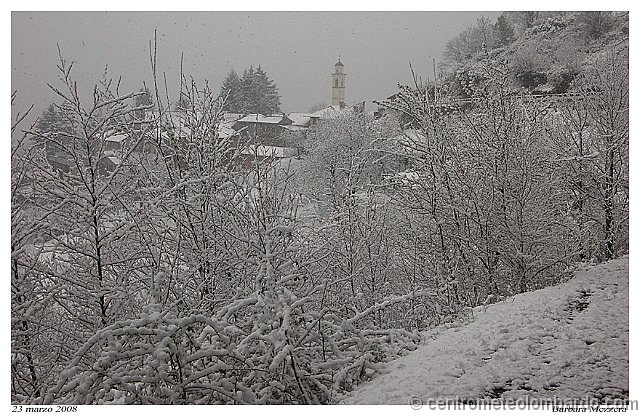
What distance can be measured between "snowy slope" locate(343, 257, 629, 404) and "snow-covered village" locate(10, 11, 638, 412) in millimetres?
16

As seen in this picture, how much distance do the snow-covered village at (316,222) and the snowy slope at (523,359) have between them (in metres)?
0.02

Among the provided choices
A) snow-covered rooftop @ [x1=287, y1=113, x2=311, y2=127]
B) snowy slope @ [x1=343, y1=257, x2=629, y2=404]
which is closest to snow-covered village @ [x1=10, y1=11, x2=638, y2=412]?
snowy slope @ [x1=343, y1=257, x2=629, y2=404]

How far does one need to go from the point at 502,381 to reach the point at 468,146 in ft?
10.9

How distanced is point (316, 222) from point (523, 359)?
128 inches

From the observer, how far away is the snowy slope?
10.5 ft

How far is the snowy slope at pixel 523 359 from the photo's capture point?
3.21 meters

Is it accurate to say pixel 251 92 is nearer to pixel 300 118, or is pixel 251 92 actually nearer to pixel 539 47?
pixel 300 118

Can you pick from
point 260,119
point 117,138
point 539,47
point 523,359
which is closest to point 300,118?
point 260,119

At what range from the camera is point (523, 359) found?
11.3 feet

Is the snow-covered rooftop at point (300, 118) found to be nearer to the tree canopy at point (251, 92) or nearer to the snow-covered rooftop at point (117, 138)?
the tree canopy at point (251, 92)

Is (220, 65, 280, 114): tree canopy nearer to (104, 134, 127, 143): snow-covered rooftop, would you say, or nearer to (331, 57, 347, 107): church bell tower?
(331, 57, 347, 107): church bell tower
